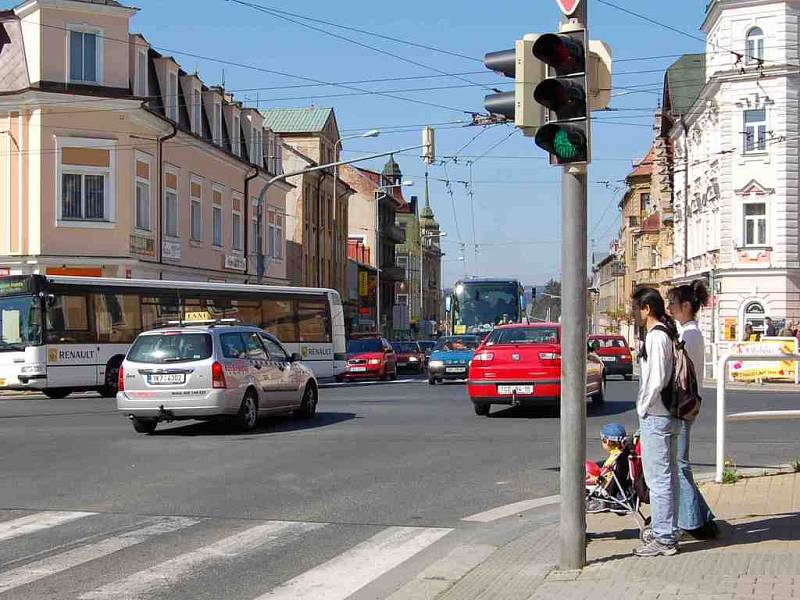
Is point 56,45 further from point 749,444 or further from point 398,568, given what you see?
point 398,568

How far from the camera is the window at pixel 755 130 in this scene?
167 ft

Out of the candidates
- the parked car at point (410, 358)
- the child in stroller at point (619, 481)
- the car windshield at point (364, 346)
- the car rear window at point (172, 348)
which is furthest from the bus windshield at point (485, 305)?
the child in stroller at point (619, 481)

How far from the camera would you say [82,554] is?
26.8 ft

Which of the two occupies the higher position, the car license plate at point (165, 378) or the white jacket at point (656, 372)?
the white jacket at point (656, 372)

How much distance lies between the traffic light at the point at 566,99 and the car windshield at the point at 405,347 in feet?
139

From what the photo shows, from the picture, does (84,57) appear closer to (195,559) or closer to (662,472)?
(195,559)

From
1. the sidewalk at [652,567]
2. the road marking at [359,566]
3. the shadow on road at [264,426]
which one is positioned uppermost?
the sidewalk at [652,567]

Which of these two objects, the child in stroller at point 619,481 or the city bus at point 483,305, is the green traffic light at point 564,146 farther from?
the city bus at point 483,305

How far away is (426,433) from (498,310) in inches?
1258

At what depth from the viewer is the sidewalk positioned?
6348mm

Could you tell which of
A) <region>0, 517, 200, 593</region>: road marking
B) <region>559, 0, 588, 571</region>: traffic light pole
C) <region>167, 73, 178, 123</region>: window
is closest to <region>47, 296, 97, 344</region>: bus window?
<region>167, 73, 178, 123</region>: window

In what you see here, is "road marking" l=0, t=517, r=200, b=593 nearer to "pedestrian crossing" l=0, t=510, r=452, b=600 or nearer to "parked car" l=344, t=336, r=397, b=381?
"pedestrian crossing" l=0, t=510, r=452, b=600

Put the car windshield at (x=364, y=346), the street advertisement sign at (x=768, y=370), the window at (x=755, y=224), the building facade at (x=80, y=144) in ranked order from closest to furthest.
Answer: the street advertisement sign at (x=768, y=370), the building facade at (x=80, y=144), the car windshield at (x=364, y=346), the window at (x=755, y=224)

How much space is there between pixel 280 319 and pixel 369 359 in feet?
19.3
